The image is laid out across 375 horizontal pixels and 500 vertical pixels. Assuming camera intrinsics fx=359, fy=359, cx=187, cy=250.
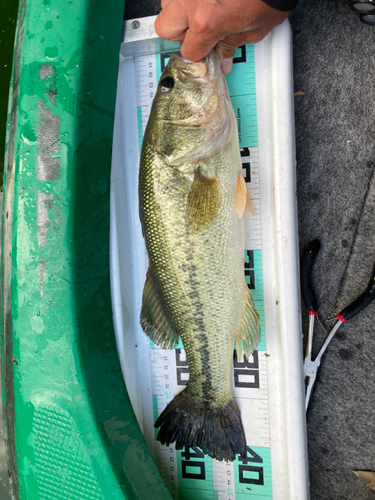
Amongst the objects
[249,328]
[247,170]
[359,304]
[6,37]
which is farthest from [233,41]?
[6,37]

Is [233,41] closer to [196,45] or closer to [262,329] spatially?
[196,45]

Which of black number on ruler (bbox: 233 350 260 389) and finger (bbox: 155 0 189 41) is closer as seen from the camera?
finger (bbox: 155 0 189 41)

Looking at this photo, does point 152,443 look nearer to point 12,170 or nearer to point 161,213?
point 161,213

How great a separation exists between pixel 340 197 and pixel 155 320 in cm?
94

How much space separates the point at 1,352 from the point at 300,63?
1643 mm

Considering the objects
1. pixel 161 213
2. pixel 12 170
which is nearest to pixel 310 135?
pixel 161 213

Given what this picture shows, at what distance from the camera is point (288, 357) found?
128 centimetres

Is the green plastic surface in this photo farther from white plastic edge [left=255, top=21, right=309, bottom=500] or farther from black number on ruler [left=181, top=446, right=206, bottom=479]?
white plastic edge [left=255, top=21, right=309, bottom=500]

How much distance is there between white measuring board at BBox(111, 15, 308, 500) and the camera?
128 cm

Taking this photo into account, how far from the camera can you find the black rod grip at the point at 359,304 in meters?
1.45

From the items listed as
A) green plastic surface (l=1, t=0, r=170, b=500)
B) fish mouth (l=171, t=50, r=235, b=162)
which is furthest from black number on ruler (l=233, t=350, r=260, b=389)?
fish mouth (l=171, t=50, r=235, b=162)

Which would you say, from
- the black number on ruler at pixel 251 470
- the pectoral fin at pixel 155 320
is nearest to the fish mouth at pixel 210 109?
the pectoral fin at pixel 155 320

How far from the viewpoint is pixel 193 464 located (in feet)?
4.55

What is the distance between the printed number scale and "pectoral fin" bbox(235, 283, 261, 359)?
0.11 metres
